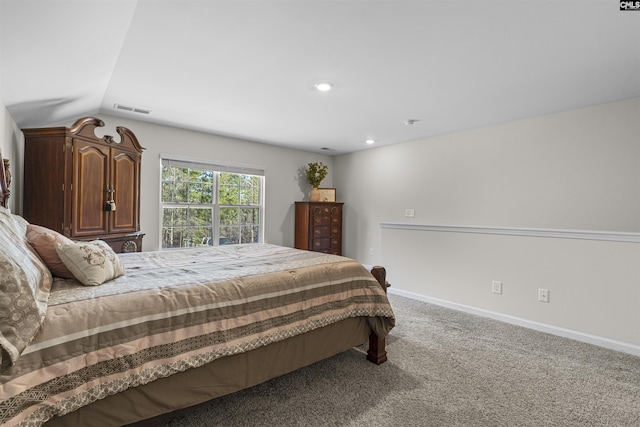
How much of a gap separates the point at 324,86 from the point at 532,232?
260 cm

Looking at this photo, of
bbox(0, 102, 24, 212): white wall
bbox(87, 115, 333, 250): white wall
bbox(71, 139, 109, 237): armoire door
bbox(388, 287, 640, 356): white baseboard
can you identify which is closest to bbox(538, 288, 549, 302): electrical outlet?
bbox(388, 287, 640, 356): white baseboard

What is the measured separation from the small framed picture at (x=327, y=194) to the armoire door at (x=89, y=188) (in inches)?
123

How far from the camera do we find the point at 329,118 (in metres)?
3.51

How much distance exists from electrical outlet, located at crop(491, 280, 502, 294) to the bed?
1889 mm

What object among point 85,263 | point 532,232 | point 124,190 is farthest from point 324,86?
point 532,232

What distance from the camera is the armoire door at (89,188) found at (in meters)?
2.70

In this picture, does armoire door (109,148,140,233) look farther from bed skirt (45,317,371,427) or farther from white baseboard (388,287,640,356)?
white baseboard (388,287,640,356)

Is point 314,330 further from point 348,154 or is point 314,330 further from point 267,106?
point 348,154

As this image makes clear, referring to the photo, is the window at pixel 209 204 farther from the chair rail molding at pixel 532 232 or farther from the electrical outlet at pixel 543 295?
the electrical outlet at pixel 543 295

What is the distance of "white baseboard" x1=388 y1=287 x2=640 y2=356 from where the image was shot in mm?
2685

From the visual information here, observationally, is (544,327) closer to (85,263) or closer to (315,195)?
(315,195)

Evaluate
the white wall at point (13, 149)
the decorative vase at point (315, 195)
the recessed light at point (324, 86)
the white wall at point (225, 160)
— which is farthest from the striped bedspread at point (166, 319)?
the decorative vase at point (315, 195)

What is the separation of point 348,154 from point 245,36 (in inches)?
149

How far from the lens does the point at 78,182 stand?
2.72 metres
